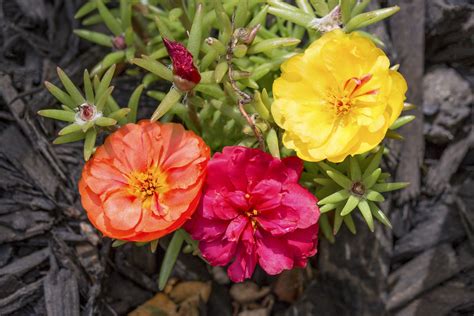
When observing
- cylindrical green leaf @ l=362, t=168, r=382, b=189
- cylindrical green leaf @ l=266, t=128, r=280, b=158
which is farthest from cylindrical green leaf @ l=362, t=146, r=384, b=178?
cylindrical green leaf @ l=266, t=128, r=280, b=158

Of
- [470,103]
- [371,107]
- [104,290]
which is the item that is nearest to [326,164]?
[371,107]

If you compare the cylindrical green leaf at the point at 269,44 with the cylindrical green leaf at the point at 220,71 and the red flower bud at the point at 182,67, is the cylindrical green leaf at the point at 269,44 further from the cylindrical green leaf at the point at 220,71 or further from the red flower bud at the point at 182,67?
the red flower bud at the point at 182,67

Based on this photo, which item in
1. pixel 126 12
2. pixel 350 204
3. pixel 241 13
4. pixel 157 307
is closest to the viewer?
pixel 350 204

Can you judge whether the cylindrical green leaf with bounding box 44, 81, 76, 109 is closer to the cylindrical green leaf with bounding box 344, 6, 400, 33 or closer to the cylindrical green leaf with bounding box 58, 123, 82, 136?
the cylindrical green leaf with bounding box 58, 123, 82, 136

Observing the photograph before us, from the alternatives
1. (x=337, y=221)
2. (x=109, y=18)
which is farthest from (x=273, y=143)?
(x=109, y=18)

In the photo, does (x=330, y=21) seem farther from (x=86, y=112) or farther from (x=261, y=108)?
(x=86, y=112)

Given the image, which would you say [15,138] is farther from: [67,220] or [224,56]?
[224,56]
